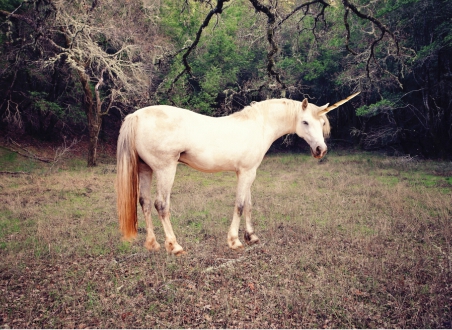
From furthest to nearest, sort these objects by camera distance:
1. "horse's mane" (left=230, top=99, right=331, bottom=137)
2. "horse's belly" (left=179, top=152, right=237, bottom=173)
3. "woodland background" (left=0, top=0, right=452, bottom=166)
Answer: "woodland background" (left=0, top=0, right=452, bottom=166)
"horse's mane" (left=230, top=99, right=331, bottom=137)
"horse's belly" (left=179, top=152, right=237, bottom=173)

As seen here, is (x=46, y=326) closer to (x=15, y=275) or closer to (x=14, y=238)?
(x=15, y=275)

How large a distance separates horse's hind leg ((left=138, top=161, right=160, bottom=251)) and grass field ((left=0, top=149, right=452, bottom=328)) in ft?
0.68

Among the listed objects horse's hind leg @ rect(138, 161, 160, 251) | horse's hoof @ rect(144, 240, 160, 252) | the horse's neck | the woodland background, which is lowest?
horse's hoof @ rect(144, 240, 160, 252)

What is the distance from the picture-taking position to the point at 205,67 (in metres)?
20.0

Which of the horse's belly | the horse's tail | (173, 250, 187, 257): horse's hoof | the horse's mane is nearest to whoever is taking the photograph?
the horse's tail

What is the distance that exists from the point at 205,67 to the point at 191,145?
53.2ft

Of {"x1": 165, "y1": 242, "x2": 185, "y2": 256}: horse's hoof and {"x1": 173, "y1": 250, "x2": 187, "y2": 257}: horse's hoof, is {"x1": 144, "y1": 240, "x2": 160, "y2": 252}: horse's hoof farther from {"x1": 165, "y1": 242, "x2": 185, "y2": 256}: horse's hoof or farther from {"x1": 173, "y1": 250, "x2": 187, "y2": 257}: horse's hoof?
{"x1": 173, "y1": 250, "x2": 187, "y2": 257}: horse's hoof

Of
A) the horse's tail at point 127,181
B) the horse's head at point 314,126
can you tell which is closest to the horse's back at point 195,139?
the horse's tail at point 127,181

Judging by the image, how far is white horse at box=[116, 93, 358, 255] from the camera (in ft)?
15.5

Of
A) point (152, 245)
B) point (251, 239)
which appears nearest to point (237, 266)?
point (251, 239)

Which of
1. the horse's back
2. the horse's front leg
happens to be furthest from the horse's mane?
the horse's front leg

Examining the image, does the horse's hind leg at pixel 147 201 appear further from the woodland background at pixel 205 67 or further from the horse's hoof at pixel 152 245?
the woodland background at pixel 205 67

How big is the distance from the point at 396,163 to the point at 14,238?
14.7 meters

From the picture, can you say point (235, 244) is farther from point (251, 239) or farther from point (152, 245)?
point (152, 245)
